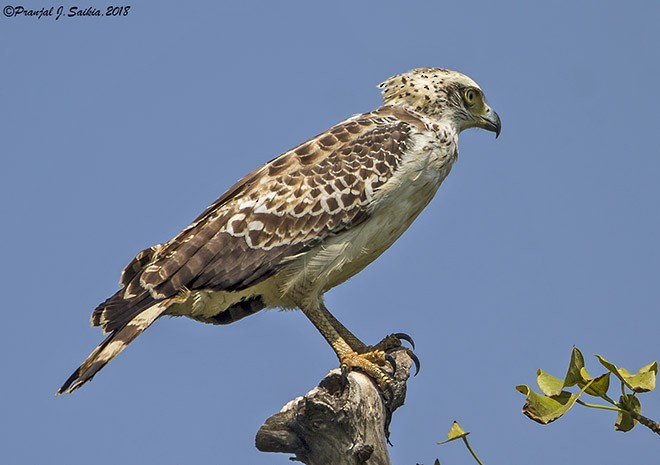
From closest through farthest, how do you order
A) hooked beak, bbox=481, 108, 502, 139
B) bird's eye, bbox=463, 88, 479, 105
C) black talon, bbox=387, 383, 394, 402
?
black talon, bbox=387, 383, 394, 402
bird's eye, bbox=463, 88, 479, 105
hooked beak, bbox=481, 108, 502, 139

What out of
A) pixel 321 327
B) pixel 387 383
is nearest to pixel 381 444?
pixel 387 383

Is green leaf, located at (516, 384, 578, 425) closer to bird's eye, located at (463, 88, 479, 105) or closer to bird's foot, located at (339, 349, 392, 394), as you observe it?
bird's foot, located at (339, 349, 392, 394)

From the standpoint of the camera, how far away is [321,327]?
8.31 metres

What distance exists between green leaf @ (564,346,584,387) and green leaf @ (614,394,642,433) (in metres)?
0.19

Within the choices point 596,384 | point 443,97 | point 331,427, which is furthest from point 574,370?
point 443,97

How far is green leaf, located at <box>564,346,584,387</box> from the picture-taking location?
3.86 meters

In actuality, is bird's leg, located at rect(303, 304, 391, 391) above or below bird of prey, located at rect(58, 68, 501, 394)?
below

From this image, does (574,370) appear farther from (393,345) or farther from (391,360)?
(393,345)

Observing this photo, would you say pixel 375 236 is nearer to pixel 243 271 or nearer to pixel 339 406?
pixel 243 271

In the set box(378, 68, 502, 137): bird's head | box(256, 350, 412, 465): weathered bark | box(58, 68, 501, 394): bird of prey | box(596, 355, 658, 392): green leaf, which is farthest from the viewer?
box(378, 68, 502, 137): bird's head

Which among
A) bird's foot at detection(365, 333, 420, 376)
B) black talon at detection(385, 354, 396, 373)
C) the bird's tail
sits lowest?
black talon at detection(385, 354, 396, 373)

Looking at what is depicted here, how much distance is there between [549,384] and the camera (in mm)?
3926

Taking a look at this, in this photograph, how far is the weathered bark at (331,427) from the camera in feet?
20.7

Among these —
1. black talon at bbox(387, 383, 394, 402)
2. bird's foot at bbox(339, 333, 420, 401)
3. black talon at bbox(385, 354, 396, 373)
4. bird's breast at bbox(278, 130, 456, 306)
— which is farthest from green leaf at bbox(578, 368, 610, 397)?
bird's breast at bbox(278, 130, 456, 306)
